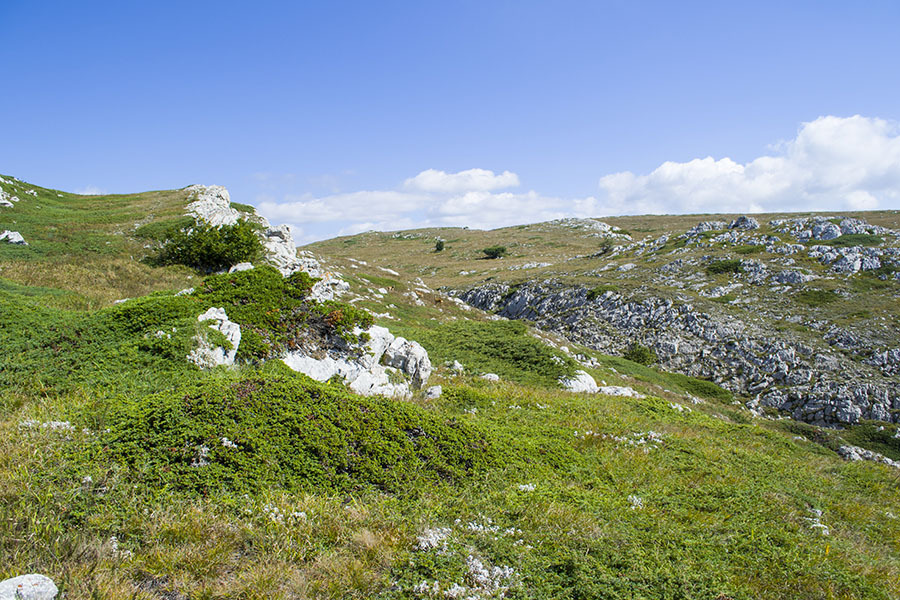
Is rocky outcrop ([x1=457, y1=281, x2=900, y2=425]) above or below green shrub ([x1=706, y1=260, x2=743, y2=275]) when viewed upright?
below

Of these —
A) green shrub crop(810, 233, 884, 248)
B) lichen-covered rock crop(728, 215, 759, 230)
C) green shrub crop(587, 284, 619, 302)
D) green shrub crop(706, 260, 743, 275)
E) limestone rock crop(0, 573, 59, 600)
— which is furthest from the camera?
lichen-covered rock crop(728, 215, 759, 230)

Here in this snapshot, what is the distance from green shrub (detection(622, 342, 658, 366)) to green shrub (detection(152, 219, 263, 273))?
117ft

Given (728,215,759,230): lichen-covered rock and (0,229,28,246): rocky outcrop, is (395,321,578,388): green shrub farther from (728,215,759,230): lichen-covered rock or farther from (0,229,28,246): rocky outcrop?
(728,215,759,230): lichen-covered rock

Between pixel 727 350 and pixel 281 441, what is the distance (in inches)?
1753

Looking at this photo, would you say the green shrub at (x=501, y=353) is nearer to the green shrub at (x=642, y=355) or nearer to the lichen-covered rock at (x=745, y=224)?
the green shrub at (x=642, y=355)

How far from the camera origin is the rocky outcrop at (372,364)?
1212cm

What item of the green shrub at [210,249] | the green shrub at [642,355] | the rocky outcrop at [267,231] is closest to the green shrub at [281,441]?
the rocky outcrop at [267,231]

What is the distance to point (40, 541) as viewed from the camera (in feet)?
13.9

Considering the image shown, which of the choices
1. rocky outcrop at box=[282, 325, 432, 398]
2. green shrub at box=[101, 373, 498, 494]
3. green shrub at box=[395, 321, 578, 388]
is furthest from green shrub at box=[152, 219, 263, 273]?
green shrub at box=[101, 373, 498, 494]

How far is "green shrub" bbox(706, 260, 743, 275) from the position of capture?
185ft

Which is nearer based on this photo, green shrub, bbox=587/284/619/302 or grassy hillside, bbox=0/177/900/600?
grassy hillside, bbox=0/177/900/600

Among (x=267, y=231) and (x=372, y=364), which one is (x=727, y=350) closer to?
(x=372, y=364)

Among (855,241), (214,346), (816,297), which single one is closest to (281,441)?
(214,346)

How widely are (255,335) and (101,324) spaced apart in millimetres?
3425
